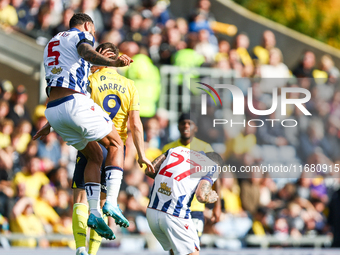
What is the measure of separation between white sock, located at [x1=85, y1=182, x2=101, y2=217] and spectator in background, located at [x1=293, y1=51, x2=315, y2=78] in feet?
31.1

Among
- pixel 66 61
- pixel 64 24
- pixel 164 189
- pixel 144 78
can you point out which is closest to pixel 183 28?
pixel 144 78

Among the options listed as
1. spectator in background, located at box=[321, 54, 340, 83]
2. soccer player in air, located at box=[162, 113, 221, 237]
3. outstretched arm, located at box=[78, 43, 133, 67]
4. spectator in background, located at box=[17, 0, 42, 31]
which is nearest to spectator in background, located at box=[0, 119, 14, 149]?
spectator in background, located at box=[17, 0, 42, 31]

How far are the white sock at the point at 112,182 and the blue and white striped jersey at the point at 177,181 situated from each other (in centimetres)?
79

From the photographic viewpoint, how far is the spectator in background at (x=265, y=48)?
1436cm

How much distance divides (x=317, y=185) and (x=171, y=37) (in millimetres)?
5019

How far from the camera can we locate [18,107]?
37.5 feet

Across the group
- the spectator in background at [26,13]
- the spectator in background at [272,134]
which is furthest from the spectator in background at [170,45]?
the spectator in background at [26,13]

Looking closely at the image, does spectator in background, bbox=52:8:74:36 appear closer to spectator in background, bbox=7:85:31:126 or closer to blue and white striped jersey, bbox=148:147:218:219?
spectator in background, bbox=7:85:31:126

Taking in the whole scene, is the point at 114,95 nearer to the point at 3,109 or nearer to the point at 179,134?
the point at 179,134

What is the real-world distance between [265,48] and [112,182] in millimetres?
9757

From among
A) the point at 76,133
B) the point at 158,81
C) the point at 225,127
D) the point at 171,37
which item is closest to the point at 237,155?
the point at 225,127

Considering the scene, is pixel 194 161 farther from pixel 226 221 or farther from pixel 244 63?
pixel 244 63

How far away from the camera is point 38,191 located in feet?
34.6

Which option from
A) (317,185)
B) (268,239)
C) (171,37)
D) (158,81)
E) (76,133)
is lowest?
(268,239)
